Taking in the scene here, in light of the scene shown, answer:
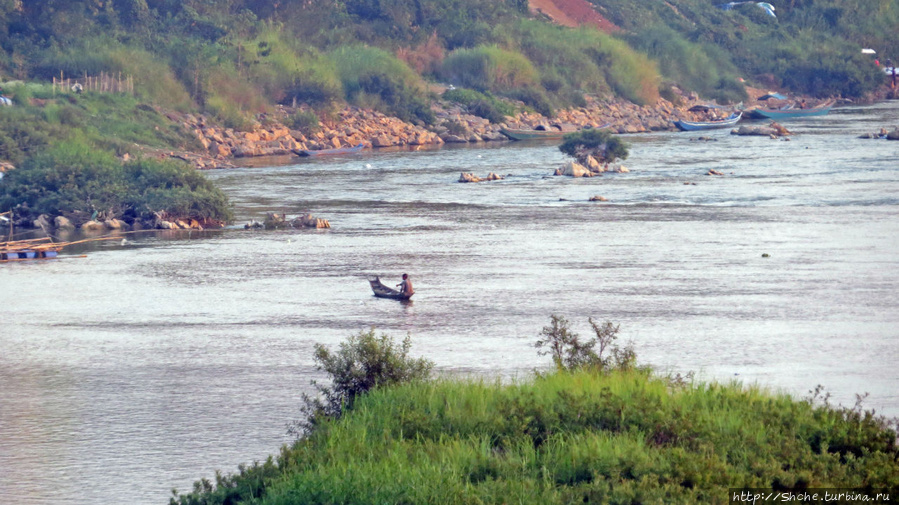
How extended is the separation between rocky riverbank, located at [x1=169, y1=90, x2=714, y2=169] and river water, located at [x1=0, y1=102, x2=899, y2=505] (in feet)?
57.7

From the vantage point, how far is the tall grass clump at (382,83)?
227 feet

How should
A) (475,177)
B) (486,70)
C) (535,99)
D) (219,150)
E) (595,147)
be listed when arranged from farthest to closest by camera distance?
(486,70)
(535,99)
(219,150)
(595,147)
(475,177)

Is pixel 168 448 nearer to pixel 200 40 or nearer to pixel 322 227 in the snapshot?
pixel 322 227

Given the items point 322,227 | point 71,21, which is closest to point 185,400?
point 322,227

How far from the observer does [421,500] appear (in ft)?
29.9

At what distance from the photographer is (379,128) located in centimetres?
6619

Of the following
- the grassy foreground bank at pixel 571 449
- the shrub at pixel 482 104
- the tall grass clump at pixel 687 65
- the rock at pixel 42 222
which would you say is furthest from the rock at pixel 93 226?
the tall grass clump at pixel 687 65

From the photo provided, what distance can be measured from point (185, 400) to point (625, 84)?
75197mm

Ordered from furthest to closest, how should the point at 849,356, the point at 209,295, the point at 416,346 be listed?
the point at 209,295
the point at 416,346
the point at 849,356

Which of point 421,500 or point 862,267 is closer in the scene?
point 421,500

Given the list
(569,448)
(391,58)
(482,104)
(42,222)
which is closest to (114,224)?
(42,222)

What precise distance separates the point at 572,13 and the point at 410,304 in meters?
86.2

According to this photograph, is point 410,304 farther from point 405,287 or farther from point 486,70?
point 486,70

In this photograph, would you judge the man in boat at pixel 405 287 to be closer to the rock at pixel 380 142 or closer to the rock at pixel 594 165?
the rock at pixel 594 165
